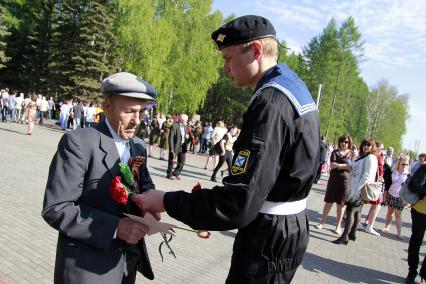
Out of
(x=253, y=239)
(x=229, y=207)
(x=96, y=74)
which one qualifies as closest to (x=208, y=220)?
(x=229, y=207)

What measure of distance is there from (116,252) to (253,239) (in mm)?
800

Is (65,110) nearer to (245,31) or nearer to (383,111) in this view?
(245,31)

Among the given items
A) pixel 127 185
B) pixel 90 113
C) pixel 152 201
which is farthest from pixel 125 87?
pixel 90 113

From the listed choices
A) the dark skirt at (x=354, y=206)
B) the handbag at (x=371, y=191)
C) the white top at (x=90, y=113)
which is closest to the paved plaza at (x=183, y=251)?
the dark skirt at (x=354, y=206)

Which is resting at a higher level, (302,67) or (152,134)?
(302,67)

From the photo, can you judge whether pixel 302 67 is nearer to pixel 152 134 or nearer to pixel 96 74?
pixel 96 74

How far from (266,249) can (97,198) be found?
3.07ft

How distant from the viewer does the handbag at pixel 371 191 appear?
25.7 feet

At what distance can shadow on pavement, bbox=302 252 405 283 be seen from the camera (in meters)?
6.09

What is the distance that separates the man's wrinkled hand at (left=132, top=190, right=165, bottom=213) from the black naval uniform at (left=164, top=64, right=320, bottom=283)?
0.16ft

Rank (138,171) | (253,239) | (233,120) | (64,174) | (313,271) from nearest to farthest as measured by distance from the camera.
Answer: (253,239) < (64,174) < (138,171) < (313,271) < (233,120)

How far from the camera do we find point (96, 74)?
35.1m

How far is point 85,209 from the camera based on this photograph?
207 centimetres

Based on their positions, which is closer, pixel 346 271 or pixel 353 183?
pixel 346 271
